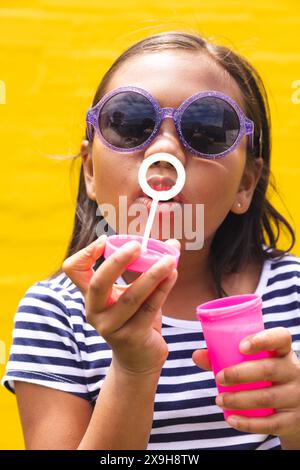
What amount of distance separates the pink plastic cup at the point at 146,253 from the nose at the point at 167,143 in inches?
11.4

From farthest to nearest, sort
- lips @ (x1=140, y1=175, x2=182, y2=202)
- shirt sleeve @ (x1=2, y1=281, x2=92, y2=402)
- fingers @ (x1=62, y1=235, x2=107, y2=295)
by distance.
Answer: shirt sleeve @ (x1=2, y1=281, x2=92, y2=402) → lips @ (x1=140, y1=175, x2=182, y2=202) → fingers @ (x1=62, y1=235, x2=107, y2=295)

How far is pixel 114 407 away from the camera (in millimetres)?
1049

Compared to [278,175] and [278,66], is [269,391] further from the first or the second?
[278,66]

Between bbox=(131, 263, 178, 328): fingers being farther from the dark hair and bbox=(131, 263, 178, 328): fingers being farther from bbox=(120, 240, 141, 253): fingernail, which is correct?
the dark hair

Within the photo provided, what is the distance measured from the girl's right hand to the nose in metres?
0.22

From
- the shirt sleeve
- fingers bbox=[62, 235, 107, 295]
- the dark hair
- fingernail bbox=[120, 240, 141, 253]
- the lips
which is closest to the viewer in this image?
fingernail bbox=[120, 240, 141, 253]

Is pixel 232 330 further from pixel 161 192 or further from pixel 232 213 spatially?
pixel 232 213

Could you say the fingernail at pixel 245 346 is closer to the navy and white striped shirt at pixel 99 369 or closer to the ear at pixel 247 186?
the navy and white striped shirt at pixel 99 369

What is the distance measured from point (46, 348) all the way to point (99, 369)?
10 cm

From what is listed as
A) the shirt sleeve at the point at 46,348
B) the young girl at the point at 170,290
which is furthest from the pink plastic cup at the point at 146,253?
the shirt sleeve at the point at 46,348

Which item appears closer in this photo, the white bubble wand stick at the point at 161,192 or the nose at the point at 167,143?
the white bubble wand stick at the point at 161,192

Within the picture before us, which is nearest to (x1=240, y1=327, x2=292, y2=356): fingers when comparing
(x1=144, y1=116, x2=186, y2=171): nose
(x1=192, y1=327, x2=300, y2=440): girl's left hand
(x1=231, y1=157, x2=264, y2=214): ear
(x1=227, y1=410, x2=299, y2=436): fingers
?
(x1=192, y1=327, x2=300, y2=440): girl's left hand

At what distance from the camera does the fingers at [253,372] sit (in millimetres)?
971

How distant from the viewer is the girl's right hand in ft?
2.99
